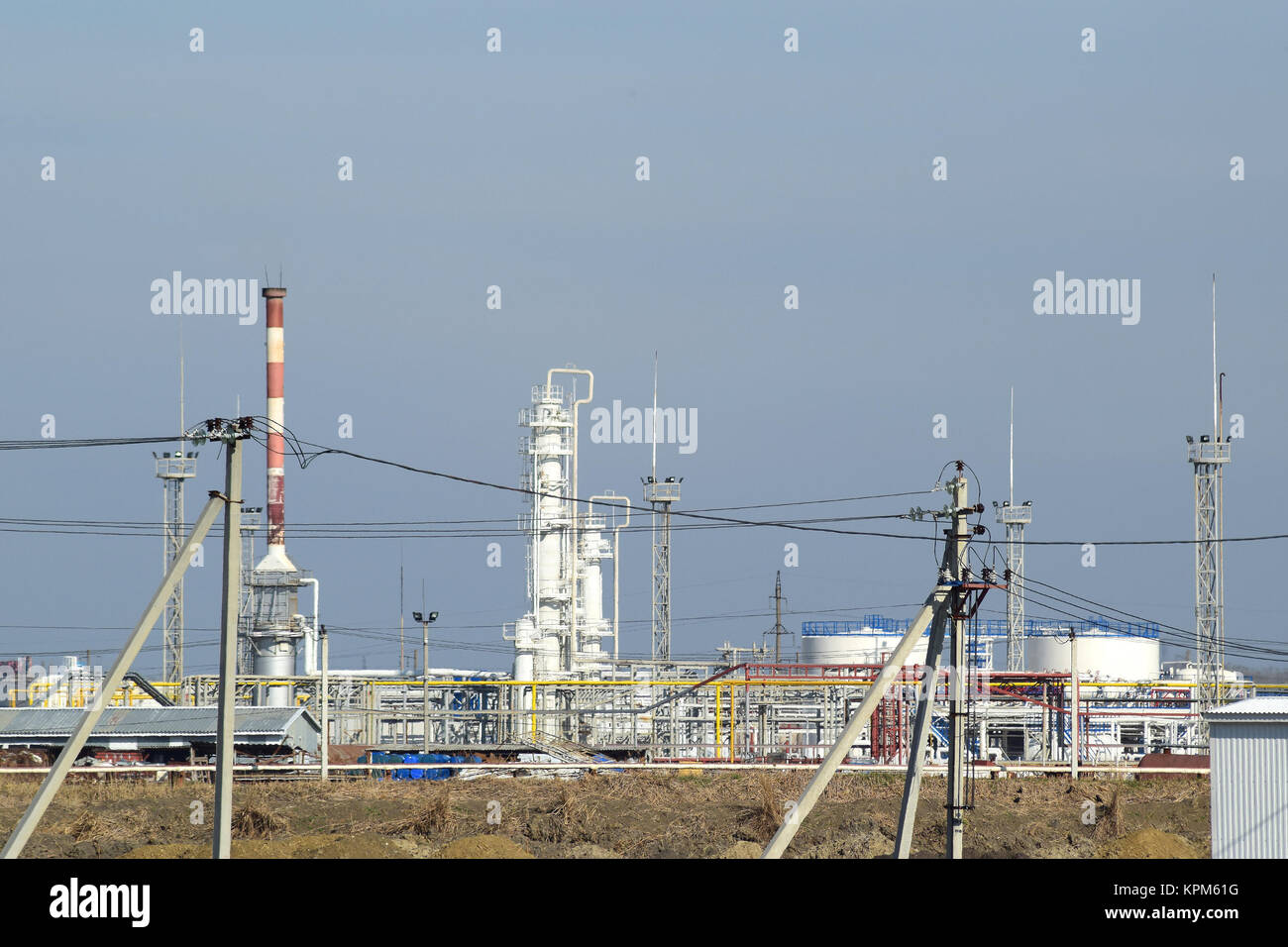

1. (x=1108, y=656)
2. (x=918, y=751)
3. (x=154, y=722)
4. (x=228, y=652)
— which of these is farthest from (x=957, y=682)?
(x=1108, y=656)

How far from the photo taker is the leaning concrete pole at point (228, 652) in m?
15.6

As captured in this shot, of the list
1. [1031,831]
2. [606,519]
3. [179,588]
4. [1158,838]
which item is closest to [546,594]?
[606,519]

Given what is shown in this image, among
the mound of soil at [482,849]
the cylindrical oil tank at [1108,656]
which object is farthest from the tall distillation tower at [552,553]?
the mound of soil at [482,849]

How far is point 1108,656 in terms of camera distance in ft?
213

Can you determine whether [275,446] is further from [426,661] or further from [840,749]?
[840,749]

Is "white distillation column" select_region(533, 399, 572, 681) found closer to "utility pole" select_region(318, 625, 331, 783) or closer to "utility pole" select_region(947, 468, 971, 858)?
"utility pole" select_region(318, 625, 331, 783)

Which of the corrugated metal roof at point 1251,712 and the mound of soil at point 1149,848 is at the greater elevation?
the corrugated metal roof at point 1251,712

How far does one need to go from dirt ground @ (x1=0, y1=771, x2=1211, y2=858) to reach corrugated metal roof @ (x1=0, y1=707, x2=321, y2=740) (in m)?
10.6

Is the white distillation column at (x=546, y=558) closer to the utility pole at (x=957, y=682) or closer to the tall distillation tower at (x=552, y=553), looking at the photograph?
the tall distillation tower at (x=552, y=553)

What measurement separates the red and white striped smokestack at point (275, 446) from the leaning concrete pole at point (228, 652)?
36769 mm
